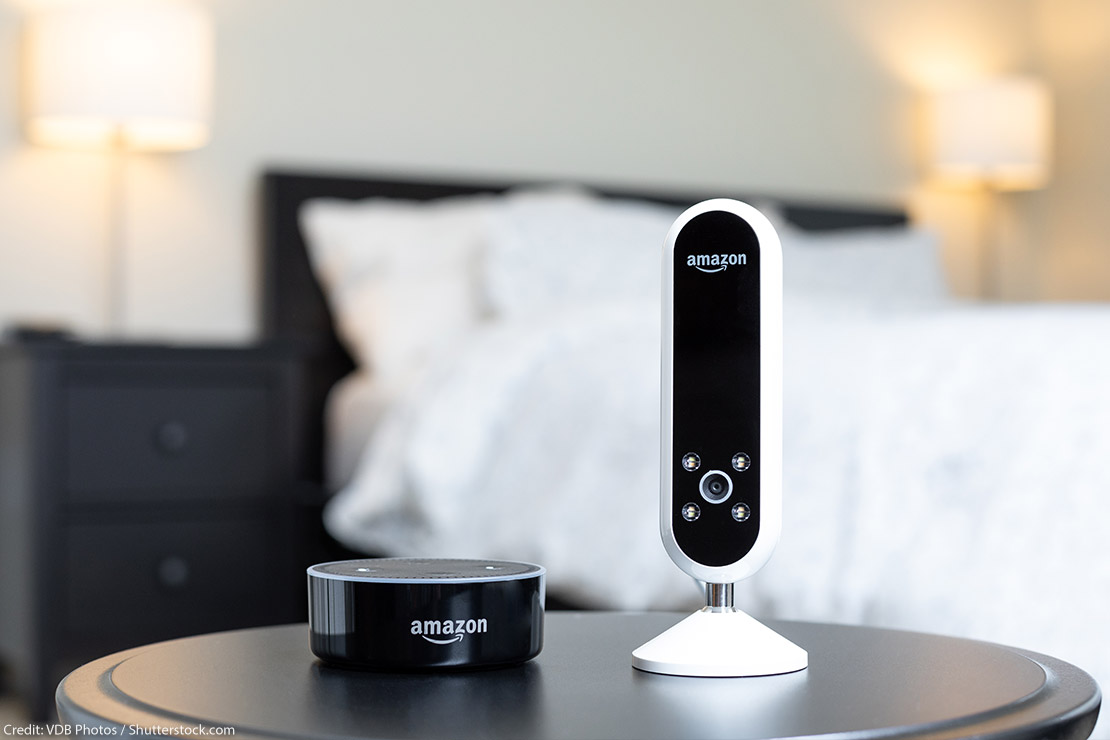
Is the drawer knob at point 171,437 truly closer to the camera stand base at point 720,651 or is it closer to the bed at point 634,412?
the bed at point 634,412

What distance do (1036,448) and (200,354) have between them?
151 centimetres

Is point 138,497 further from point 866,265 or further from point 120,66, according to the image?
point 866,265

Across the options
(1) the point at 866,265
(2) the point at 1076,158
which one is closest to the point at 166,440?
(1) the point at 866,265

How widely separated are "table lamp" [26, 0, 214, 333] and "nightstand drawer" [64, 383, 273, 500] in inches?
22.7

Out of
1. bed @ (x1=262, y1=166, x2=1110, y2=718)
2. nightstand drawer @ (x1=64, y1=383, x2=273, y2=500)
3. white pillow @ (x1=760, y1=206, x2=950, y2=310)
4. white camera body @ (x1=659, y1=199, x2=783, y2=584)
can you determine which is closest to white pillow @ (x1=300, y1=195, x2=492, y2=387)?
bed @ (x1=262, y1=166, x2=1110, y2=718)

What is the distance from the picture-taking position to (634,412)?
1.87m

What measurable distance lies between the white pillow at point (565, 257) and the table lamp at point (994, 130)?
1223 millimetres

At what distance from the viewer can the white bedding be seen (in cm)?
136

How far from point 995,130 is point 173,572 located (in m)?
2.42

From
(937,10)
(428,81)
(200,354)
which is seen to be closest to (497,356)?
(200,354)

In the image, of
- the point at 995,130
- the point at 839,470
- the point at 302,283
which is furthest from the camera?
the point at 995,130

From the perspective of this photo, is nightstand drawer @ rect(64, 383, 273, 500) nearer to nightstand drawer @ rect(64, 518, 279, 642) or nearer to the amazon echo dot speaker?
nightstand drawer @ rect(64, 518, 279, 642)

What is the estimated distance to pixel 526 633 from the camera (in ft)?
2.48

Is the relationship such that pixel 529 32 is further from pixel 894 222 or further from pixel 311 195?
pixel 894 222
